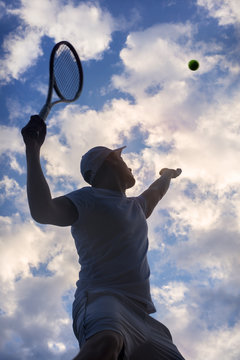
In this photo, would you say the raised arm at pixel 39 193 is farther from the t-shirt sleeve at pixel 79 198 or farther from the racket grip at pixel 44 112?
the racket grip at pixel 44 112

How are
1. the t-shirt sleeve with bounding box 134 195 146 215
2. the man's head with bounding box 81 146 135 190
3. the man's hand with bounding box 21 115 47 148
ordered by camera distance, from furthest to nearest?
the t-shirt sleeve with bounding box 134 195 146 215, the man's head with bounding box 81 146 135 190, the man's hand with bounding box 21 115 47 148

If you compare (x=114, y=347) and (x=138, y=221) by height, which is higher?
(x=138, y=221)

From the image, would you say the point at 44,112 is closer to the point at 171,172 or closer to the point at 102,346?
the point at 171,172

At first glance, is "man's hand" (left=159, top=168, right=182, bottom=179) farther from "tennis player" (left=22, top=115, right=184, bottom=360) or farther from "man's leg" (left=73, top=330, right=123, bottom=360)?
"man's leg" (left=73, top=330, right=123, bottom=360)

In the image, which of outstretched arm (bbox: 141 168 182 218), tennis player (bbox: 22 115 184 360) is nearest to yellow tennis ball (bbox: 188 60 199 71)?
outstretched arm (bbox: 141 168 182 218)

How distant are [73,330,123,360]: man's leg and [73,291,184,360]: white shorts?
70 mm

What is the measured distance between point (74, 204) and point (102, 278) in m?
→ 0.85

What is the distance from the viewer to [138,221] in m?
4.09

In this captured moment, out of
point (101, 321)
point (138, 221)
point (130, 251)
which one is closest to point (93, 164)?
point (138, 221)

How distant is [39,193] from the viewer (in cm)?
326

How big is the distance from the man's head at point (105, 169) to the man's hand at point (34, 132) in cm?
97

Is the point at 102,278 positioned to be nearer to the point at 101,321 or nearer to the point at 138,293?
the point at 138,293

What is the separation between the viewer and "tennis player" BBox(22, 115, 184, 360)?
2862 mm

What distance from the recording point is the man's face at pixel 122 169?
4699 millimetres
